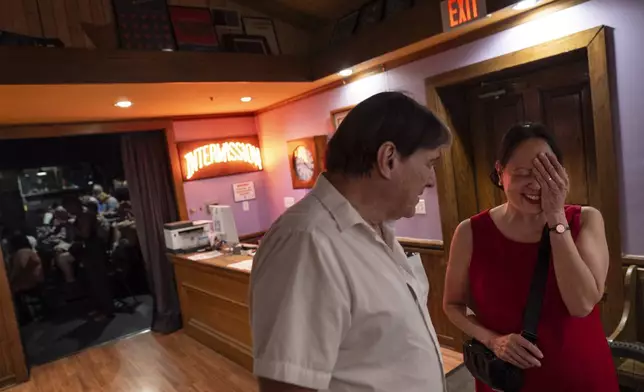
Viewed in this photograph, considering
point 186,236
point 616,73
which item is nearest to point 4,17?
point 186,236

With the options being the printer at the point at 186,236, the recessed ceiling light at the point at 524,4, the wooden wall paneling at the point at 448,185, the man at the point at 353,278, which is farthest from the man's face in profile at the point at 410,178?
the printer at the point at 186,236

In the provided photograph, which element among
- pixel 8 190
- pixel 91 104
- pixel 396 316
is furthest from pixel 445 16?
pixel 8 190

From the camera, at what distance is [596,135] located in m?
2.31

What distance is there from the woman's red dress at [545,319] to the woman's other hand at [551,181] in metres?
0.13

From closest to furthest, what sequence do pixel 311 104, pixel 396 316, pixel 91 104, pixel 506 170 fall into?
1. pixel 396 316
2. pixel 506 170
3. pixel 91 104
4. pixel 311 104

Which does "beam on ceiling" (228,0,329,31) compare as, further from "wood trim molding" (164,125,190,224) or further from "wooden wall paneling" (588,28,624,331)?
"wooden wall paneling" (588,28,624,331)

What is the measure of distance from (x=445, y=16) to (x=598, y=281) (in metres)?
1.78

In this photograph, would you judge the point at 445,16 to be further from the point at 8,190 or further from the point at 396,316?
the point at 8,190

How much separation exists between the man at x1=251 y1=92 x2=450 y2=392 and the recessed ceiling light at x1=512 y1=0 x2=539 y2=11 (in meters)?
1.73

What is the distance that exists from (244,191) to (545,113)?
3.26 m

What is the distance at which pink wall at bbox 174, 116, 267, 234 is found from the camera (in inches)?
190

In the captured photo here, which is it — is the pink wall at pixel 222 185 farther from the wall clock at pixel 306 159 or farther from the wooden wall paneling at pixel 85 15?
the wooden wall paneling at pixel 85 15

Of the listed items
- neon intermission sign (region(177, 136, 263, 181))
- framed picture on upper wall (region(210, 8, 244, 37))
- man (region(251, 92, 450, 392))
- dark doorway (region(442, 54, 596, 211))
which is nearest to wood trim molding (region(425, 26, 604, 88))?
dark doorway (region(442, 54, 596, 211))

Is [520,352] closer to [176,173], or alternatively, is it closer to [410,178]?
[410,178]
